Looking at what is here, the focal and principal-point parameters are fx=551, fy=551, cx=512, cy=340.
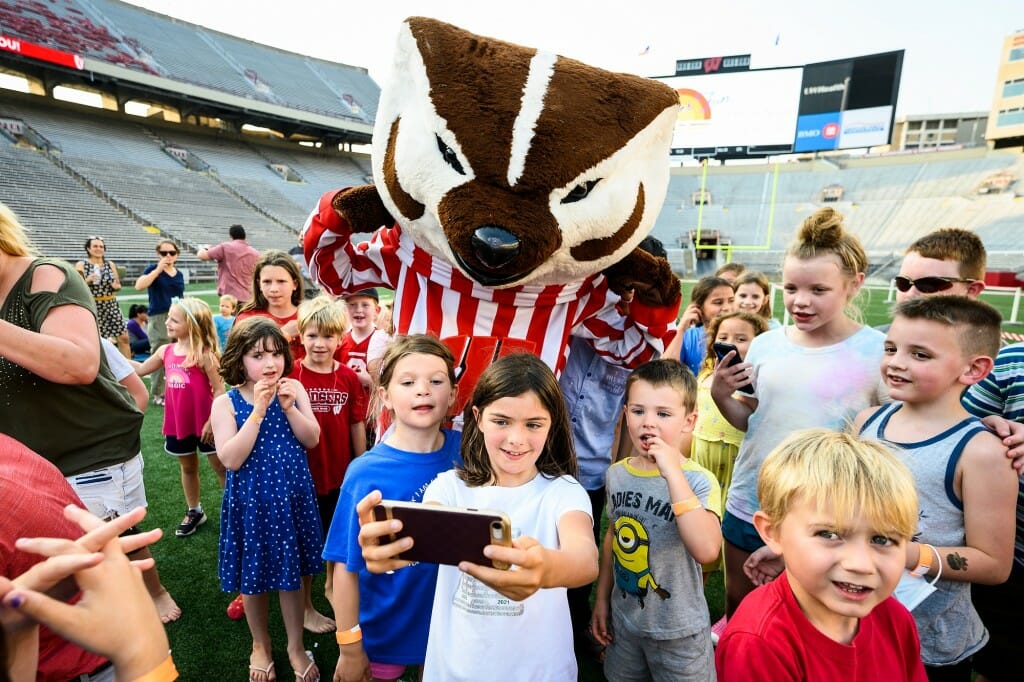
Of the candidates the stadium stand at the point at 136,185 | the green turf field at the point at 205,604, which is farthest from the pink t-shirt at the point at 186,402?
the stadium stand at the point at 136,185

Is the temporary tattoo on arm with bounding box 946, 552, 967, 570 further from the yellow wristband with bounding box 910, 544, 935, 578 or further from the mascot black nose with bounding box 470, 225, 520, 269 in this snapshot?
the mascot black nose with bounding box 470, 225, 520, 269

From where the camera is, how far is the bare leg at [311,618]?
99.3 inches

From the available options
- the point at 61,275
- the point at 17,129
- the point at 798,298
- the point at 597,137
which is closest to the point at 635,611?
the point at 798,298

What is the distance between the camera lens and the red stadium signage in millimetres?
20266

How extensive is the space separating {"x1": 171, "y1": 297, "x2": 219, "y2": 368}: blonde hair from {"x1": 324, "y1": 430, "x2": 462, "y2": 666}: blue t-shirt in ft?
6.82

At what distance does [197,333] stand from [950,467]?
3.59 m

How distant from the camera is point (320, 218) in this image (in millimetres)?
1831

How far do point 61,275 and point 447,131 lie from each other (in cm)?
134

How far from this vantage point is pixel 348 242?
6.45 ft

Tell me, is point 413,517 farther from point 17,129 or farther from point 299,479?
point 17,129

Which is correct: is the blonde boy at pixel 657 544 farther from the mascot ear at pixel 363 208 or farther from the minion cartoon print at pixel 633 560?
the mascot ear at pixel 363 208

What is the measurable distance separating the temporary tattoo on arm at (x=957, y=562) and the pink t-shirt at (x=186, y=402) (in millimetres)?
3490

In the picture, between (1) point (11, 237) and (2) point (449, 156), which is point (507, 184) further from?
(1) point (11, 237)

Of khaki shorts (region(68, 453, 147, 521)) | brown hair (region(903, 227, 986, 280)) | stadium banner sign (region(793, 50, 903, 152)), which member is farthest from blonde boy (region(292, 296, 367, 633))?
stadium banner sign (region(793, 50, 903, 152))
